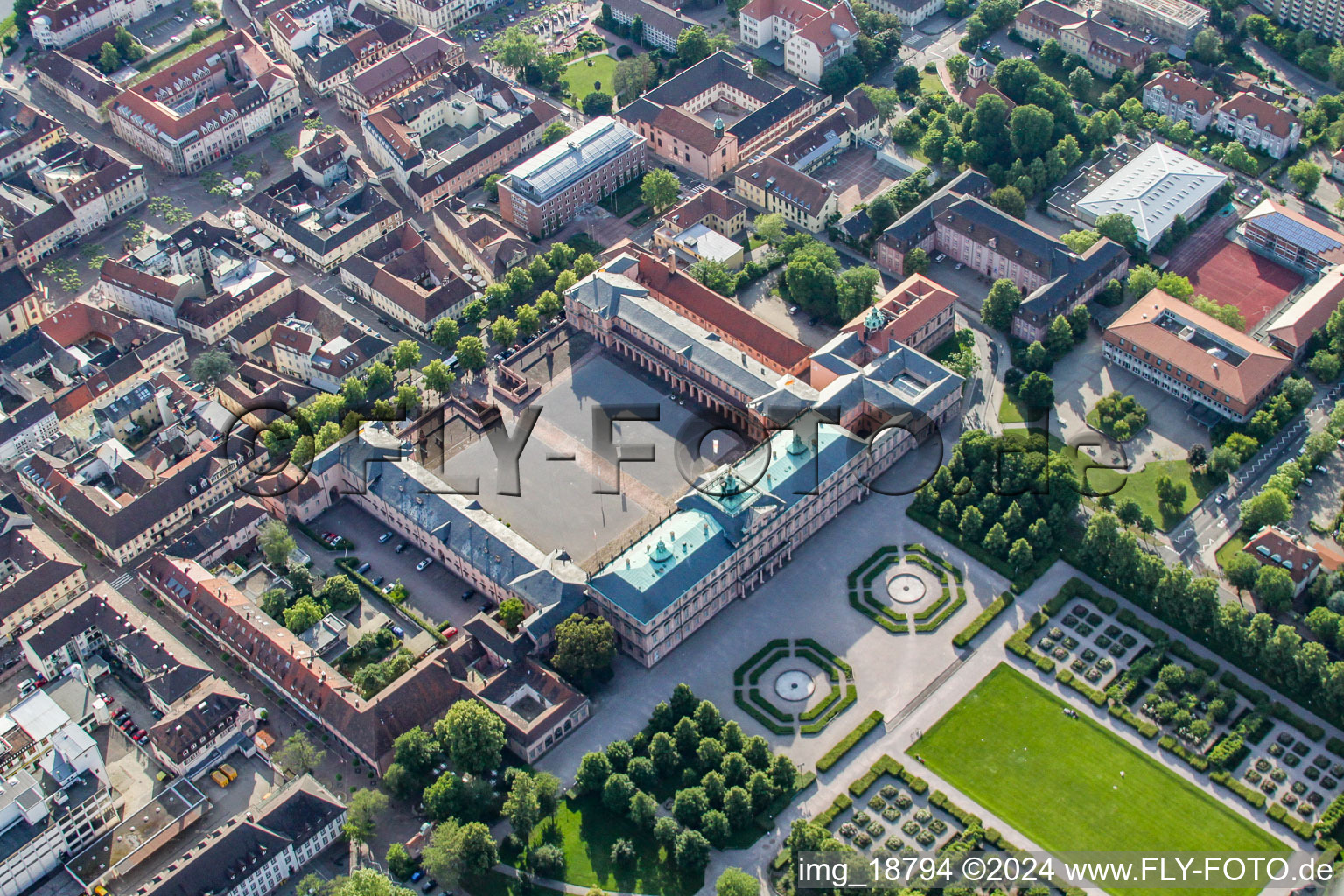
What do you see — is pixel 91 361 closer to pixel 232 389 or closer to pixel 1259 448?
pixel 232 389

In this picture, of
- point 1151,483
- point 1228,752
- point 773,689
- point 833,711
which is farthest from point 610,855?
point 1151,483

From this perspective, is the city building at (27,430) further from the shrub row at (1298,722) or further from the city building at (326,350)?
the shrub row at (1298,722)

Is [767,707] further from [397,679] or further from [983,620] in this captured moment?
[397,679]

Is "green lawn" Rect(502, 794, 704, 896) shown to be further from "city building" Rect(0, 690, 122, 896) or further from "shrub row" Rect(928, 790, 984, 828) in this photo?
"city building" Rect(0, 690, 122, 896)

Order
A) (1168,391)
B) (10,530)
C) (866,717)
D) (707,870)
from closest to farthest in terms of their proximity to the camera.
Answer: (707,870)
(866,717)
(10,530)
(1168,391)

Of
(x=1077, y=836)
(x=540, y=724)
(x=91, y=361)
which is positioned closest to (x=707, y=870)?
(x=540, y=724)

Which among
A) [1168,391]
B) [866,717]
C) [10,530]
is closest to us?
[866,717]

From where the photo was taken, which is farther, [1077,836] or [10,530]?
[10,530]
